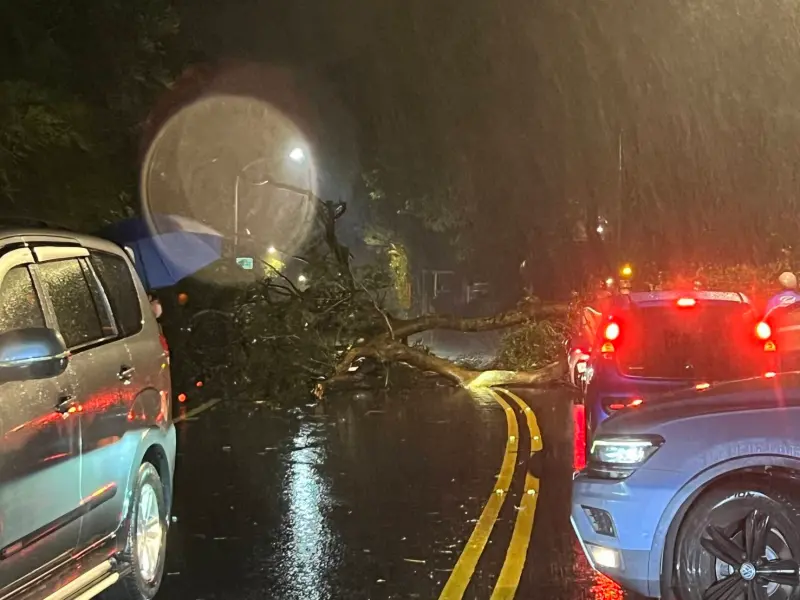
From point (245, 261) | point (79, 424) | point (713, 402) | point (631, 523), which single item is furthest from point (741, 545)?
point (245, 261)

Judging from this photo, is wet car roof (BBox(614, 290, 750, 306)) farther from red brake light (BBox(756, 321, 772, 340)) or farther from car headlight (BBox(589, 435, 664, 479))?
car headlight (BBox(589, 435, 664, 479))

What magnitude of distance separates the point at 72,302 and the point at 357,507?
3.46 meters

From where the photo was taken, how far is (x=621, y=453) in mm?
5121

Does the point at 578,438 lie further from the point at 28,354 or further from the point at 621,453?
the point at 28,354

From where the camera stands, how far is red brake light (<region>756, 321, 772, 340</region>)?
317 inches

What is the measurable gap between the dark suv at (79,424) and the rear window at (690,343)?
381 centimetres

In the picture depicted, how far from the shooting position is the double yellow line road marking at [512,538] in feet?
19.6

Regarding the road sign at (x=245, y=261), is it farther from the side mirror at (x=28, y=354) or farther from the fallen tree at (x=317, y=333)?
the side mirror at (x=28, y=354)

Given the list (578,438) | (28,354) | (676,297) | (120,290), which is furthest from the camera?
(578,438)

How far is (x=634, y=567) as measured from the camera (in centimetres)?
496

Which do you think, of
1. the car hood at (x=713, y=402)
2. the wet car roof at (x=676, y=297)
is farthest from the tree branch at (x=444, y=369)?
the car hood at (x=713, y=402)

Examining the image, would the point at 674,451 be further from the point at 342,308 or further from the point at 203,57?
the point at 203,57

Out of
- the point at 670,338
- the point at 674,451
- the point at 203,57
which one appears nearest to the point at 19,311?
the point at 674,451

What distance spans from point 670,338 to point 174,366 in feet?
31.2
